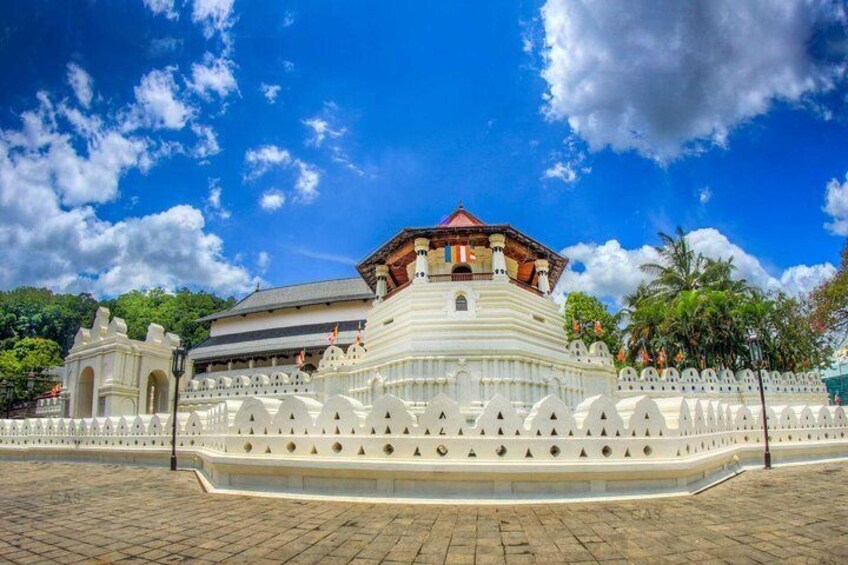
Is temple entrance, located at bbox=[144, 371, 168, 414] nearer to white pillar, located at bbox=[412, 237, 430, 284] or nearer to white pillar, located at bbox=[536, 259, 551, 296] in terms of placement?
white pillar, located at bbox=[412, 237, 430, 284]

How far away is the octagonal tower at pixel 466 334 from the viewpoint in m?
20.3

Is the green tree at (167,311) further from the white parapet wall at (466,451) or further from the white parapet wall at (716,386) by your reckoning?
the white parapet wall at (466,451)

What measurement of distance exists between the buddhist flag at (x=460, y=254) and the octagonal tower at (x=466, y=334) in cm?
5

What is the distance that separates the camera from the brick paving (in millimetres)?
5051

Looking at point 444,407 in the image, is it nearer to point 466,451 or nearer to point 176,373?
point 466,451

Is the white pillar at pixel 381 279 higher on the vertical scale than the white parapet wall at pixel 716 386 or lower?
higher

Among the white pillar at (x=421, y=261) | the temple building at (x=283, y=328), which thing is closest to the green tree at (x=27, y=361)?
the temple building at (x=283, y=328)

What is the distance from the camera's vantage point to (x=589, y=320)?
130 feet

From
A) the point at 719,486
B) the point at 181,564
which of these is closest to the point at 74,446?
the point at 181,564

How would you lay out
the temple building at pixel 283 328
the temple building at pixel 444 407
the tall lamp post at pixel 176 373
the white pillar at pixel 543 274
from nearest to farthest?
the temple building at pixel 444 407, the tall lamp post at pixel 176 373, the white pillar at pixel 543 274, the temple building at pixel 283 328

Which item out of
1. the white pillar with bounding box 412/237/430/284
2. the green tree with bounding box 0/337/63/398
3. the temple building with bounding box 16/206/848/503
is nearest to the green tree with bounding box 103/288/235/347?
the green tree with bounding box 0/337/63/398

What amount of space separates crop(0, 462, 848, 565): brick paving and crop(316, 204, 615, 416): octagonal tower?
11.5 m

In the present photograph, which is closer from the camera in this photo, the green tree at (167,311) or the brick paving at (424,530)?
the brick paving at (424,530)

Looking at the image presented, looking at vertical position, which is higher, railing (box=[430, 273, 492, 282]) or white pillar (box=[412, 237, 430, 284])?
white pillar (box=[412, 237, 430, 284])
